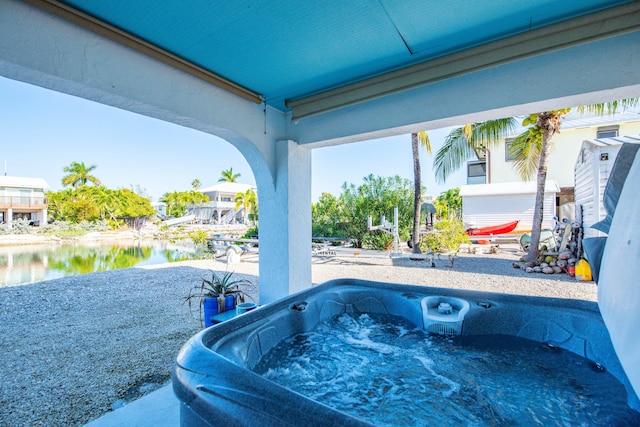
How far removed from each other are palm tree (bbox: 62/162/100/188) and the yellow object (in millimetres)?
33637

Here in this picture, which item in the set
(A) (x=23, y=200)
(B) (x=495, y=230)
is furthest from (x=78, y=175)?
(B) (x=495, y=230)

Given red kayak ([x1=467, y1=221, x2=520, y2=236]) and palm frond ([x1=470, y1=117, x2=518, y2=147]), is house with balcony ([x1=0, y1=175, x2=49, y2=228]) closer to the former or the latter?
palm frond ([x1=470, y1=117, x2=518, y2=147])

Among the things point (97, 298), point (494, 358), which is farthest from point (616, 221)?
point (97, 298)

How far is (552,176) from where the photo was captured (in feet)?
45.3

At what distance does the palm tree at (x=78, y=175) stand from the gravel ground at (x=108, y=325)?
26623 millimetres

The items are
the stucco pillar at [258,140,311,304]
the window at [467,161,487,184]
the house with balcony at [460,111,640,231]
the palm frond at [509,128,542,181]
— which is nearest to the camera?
the stucco pillar at [258,140,311,304]

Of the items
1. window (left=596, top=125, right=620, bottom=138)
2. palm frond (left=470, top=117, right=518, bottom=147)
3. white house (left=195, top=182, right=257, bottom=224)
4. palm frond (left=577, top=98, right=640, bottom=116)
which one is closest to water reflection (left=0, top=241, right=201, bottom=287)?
white house (left=195, top=182, right=257, bottom=224)

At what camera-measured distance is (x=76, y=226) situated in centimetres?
2025

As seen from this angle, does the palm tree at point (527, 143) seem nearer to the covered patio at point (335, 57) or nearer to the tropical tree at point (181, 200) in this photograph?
the covered patio at point (335, 57)

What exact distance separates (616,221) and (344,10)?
1.78 m

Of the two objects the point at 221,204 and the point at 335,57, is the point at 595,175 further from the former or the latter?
the point at 221,204

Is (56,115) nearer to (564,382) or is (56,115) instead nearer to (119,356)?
(119,356)

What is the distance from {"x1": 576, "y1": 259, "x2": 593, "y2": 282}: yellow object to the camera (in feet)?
17.7

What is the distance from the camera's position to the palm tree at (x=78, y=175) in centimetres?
2686
